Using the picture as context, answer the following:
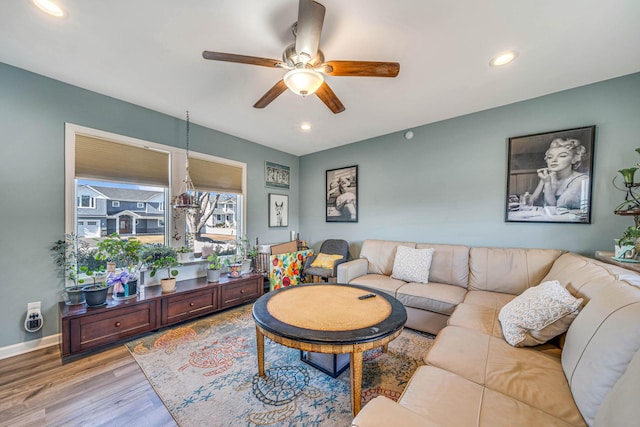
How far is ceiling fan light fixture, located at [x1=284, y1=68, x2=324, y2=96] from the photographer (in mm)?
1529

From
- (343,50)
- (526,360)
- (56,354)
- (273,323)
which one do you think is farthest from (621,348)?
(56,354)

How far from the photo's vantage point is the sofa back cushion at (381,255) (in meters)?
3.28

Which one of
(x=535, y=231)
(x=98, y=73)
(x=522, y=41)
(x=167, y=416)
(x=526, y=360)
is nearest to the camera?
(x=526, y=360)

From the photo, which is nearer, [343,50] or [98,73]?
[343,50]

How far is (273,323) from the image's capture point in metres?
1.51

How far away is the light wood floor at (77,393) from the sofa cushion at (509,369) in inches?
70.3

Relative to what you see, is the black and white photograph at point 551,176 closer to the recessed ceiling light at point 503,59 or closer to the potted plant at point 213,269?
the recessed ceiling light at point 503,59

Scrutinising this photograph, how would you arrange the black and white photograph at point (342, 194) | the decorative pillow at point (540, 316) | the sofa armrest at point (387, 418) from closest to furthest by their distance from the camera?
1. the sofa armrest at point (387, 418)
2. the decorative pillow at point (540, 316)
3. the black and white photograph at point (342, 194)

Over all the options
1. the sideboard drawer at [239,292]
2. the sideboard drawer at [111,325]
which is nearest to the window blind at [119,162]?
the sideboard drawer at [111,325]

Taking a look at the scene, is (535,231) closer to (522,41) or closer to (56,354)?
(522,41)

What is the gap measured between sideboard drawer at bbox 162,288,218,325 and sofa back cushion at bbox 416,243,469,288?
9.23 feet

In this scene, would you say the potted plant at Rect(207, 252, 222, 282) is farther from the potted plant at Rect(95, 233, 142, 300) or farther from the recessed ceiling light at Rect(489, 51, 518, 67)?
the recessed ceiling light at Rect(489, 51, 518, 67)

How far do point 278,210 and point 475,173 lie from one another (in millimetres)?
3253

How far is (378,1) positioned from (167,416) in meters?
2.94
